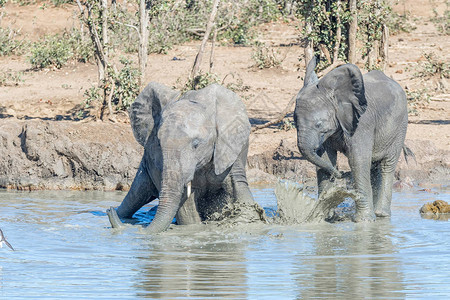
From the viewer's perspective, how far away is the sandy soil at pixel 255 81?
1357cm

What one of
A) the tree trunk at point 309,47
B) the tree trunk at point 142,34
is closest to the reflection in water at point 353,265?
the tree trunk at point 309,47

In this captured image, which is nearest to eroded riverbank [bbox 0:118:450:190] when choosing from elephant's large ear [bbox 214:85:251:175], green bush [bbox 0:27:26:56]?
elephant's large ear [bbox 214:85:251:175]

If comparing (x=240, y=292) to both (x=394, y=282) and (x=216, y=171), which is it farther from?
(x=216, y=171)

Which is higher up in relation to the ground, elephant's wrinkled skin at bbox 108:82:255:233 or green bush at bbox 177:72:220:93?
elephant's wrinkled skin at bbox 108:82:255:233

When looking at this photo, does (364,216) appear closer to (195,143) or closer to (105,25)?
(195,143)

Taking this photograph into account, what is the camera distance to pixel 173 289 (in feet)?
17.7

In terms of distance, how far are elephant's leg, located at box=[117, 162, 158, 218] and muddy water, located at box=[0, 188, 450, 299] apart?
28 centimetres

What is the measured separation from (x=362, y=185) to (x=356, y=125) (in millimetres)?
547

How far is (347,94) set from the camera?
26.1ft

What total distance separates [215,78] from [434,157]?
3602 millimetres

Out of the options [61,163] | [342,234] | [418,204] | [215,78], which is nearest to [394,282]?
[342,234]

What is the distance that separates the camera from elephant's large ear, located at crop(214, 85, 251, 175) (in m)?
7.30

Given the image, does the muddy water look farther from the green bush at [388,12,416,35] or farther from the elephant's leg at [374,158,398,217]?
the green bush at [388,12,416,35]

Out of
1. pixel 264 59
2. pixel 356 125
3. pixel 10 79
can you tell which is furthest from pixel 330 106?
pixel 10 79
